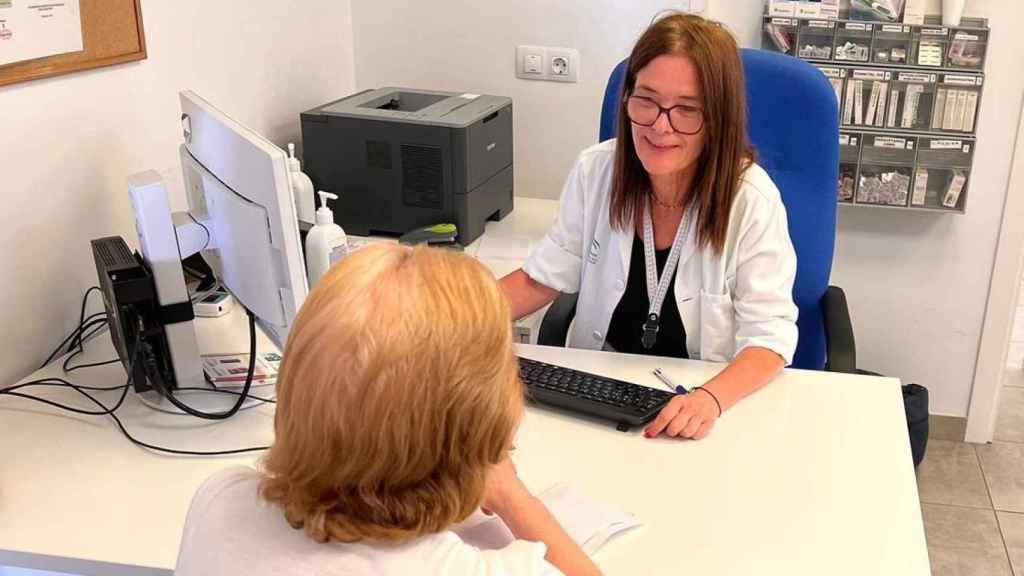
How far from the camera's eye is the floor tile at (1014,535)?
93.3 inches

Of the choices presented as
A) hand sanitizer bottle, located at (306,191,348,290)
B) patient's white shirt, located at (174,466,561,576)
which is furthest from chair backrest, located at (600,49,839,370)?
patient's white shirt, located at (174,466,561,576)

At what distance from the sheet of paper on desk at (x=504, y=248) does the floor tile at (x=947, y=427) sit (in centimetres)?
148

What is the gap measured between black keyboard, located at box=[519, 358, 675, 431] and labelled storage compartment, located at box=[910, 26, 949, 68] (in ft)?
4.84

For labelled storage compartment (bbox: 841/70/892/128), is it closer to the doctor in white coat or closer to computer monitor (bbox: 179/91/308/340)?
the doctor in white coat

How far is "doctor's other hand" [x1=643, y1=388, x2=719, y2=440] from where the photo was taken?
134 cm

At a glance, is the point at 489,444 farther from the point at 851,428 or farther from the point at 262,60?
the point at 262,60

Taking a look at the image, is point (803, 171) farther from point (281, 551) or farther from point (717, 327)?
point (281, 551)

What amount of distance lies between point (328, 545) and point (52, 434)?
0.78m

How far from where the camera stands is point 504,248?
2.24 meters

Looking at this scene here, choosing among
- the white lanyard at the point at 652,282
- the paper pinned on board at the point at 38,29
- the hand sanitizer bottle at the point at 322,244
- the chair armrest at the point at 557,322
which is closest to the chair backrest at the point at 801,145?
the white lanyard at the point at 652,282

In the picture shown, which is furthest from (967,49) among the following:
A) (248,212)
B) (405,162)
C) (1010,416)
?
(248,212)

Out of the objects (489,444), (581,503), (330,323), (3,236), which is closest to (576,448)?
(581,503)

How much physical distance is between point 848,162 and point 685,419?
4.83 ft

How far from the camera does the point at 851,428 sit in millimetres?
1370
